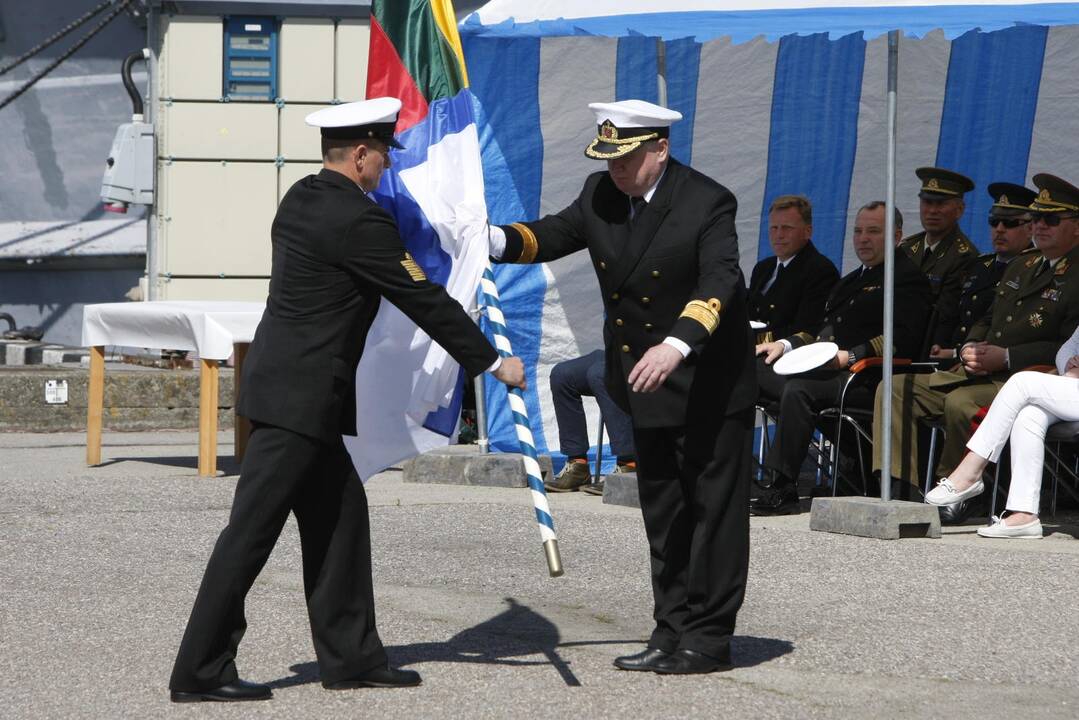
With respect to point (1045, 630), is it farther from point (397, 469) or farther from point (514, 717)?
point (397, 469)

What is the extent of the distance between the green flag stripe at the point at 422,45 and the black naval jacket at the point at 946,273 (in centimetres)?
267

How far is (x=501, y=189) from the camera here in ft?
30.7

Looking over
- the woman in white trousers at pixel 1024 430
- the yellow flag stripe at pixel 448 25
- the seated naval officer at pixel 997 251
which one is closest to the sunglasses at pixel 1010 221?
the seated naval officer at pixel 997 251

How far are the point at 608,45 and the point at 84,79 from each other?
8323 mm

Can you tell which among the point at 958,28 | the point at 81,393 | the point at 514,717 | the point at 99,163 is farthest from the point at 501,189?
the point at 99,163

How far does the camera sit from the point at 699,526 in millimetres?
4809

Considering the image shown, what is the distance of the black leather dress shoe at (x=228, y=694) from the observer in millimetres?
4293

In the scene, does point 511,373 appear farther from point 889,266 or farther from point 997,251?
point 997,251

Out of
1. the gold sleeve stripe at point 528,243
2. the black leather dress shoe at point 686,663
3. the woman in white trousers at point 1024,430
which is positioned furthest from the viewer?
the woman in white trousers at point 1024,430

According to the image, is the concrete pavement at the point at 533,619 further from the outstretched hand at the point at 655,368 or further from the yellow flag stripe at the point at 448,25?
the yellow flag stripe at the point at 448,25

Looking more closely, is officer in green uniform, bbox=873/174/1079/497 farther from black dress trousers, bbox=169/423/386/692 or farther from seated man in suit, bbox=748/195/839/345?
black dress trousers, bbox=169/423/386/692

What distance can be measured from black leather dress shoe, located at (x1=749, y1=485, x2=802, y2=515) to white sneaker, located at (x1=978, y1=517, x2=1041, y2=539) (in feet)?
3.47

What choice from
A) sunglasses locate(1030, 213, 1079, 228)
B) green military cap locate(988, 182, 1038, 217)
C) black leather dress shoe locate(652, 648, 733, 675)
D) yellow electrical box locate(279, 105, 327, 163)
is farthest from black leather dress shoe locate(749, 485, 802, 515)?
yellow electrical box locate(279, 105, 327, 163)

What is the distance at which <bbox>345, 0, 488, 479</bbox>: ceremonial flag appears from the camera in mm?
5207
